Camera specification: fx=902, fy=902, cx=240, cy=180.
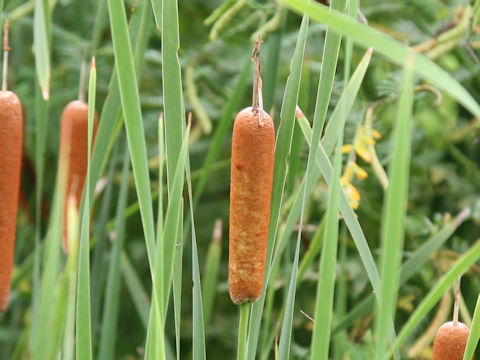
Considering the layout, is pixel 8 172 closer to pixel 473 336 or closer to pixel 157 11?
pixel 157 11

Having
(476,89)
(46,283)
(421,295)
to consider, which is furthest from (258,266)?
(476,89)

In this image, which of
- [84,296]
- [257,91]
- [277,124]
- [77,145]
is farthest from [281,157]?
[277,124]

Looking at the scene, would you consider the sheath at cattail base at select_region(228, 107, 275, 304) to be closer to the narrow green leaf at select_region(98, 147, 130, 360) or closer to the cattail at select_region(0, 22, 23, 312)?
the cattail at select_region(0, 22, 23, 312)

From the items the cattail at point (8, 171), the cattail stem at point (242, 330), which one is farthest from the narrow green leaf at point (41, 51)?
the cattail stem at point (242, 330)

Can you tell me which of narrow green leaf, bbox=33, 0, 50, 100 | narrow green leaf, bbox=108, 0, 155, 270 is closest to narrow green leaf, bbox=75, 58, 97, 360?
narrow green leaf, bbox=108, 0, 155, 270

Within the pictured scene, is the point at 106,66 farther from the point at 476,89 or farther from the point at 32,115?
the point at 476,89

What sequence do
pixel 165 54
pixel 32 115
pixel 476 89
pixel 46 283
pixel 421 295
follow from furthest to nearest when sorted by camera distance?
pixel 32 115 → pixel 476 89 → pixel 421 295 → pixel 165 54 → pixel 46 283
